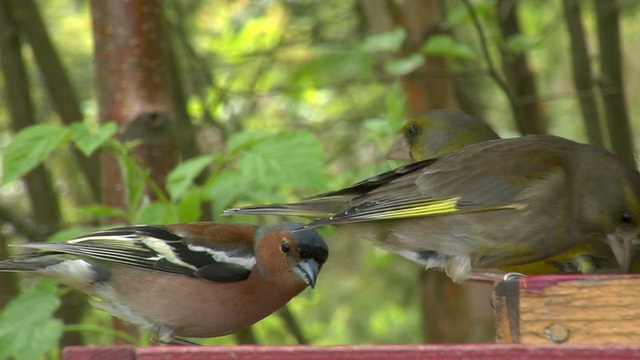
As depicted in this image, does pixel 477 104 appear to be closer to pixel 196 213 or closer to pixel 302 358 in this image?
pixel 196 213

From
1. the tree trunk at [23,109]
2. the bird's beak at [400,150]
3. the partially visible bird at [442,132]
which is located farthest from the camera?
the tree trunk at [23,109]

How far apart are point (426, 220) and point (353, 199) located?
301 millimetres

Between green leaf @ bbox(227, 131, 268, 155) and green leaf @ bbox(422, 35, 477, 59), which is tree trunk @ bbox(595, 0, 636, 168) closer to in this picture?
green leaf @ bbox(422, 35, 477, 59)

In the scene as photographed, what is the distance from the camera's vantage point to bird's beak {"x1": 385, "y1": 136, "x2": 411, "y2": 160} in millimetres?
4855

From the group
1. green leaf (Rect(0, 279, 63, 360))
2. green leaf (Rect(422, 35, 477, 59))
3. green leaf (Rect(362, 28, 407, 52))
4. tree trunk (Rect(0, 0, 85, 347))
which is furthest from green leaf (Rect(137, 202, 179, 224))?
tree trunk (Rect(0, 0, 85, 347))

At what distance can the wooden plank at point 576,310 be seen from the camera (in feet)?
8.29

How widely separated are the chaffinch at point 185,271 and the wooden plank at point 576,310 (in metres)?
1.47

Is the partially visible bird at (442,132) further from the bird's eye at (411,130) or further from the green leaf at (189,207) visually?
the green leaf at (189,207)

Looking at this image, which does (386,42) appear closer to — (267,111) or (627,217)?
(627,217)

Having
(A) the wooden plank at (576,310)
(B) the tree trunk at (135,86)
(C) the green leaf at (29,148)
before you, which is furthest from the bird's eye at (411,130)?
(A) the wooden plank at (576,310)

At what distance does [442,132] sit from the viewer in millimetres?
4742

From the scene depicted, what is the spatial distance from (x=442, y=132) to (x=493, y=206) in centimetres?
88

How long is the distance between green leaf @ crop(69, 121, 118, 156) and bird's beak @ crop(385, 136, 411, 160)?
4.65 ft

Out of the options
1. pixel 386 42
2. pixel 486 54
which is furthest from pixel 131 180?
pixel 486 54
